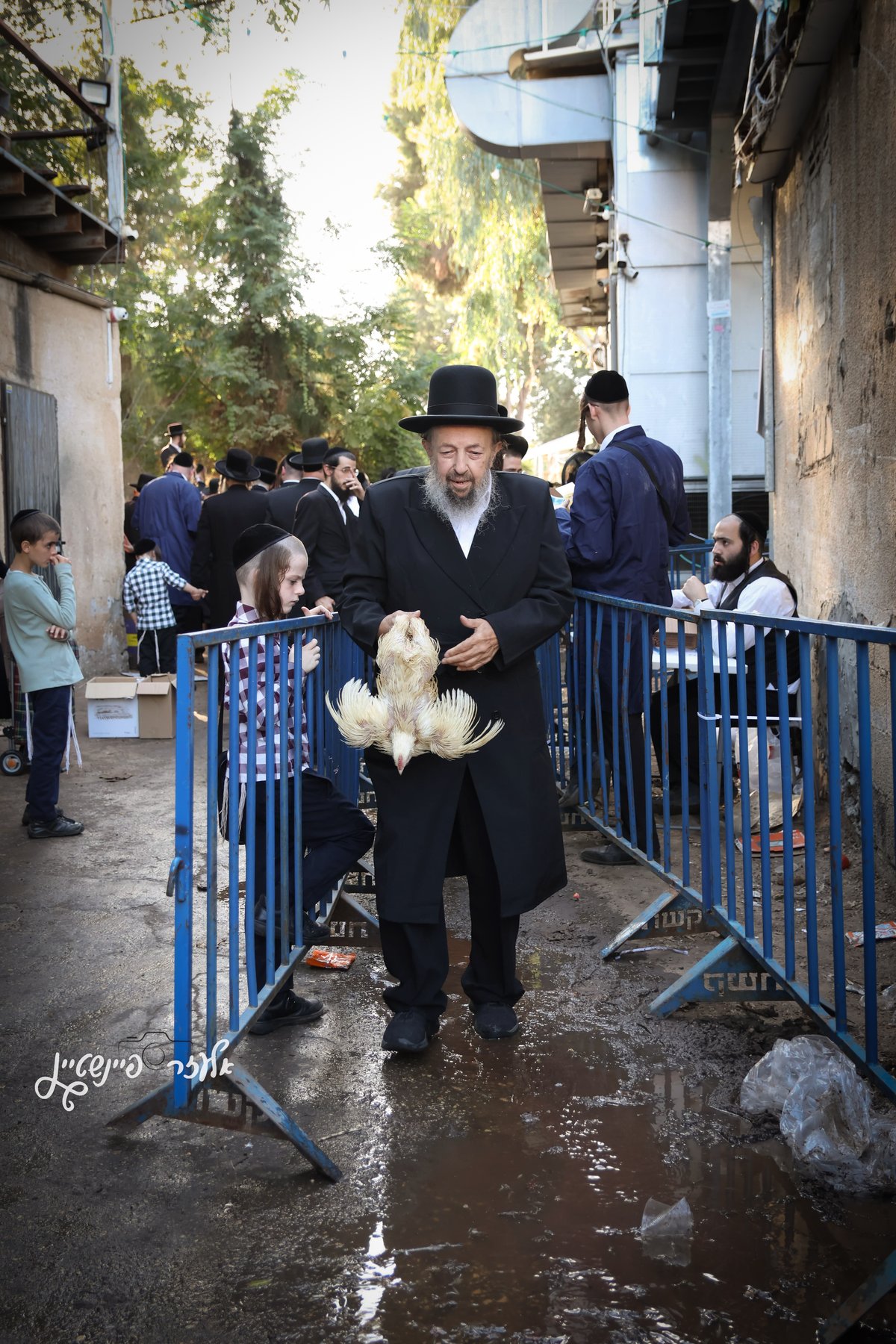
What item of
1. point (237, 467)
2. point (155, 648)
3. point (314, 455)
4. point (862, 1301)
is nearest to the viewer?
point (862, 1301)

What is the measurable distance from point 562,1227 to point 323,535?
214 inches

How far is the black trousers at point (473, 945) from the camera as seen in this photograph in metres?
3.75

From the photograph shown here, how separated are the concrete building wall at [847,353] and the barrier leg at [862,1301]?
3.09 metres

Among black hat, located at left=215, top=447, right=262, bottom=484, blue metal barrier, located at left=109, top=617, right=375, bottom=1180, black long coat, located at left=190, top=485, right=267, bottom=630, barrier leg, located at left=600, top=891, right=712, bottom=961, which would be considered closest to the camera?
blue metal barrier, located at left=109, top=617, right=375, bottom=1180

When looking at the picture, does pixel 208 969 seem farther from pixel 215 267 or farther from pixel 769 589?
pixel 215 267

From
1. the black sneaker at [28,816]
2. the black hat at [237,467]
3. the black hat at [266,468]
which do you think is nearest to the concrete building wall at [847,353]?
the black sneaker at [28,816]

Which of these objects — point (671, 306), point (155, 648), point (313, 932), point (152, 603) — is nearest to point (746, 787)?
point (313, 932)

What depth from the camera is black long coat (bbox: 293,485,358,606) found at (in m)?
7.52

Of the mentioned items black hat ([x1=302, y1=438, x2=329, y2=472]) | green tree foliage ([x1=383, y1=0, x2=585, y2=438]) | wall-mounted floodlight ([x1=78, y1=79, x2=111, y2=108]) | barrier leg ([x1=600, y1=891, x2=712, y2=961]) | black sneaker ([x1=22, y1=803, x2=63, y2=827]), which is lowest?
barrier leg ([x1=600, y1=891, x2=712, y2=961])

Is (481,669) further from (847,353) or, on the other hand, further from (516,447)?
(516,447)

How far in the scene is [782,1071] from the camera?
10.7ft

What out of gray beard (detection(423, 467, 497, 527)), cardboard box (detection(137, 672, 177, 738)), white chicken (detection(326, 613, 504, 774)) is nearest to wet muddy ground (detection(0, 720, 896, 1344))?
white chicken (detection(326, 613, 504, 774))

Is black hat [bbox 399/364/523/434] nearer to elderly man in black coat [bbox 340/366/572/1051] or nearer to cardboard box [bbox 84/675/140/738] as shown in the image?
elderly man in black coat [bbox 340/366/572/1051]

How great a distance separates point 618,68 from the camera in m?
12.5
